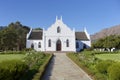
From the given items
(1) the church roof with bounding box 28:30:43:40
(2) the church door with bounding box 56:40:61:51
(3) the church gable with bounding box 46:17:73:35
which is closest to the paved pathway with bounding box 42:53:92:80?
(2) the church door with bounding box 56:40:61:51

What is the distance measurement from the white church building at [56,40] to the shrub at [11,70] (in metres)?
43.1

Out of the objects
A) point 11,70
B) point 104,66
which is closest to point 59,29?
point 104,66

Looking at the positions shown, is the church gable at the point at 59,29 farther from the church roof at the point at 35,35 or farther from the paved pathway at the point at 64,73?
the paved pathway at the point at 64,73

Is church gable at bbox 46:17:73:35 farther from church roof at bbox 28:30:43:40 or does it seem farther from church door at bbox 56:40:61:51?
church roof at bbox 28:30:43:40

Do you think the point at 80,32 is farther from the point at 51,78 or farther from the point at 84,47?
the point at 51,78

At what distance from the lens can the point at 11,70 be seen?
11.9 metres

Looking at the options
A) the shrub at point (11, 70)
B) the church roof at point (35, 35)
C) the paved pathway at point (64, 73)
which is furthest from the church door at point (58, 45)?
the shrub at point (11, 70)

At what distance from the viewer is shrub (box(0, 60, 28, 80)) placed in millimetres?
11330

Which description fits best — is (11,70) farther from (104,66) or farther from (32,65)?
(32,65)

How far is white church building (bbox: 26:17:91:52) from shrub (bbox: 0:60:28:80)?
43090 millimetres

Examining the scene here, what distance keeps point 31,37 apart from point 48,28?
4908 millimetres

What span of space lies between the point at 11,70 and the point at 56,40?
148 feet

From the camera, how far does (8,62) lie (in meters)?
12.6

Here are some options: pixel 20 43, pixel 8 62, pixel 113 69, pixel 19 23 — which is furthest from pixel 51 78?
pixel 19 23
